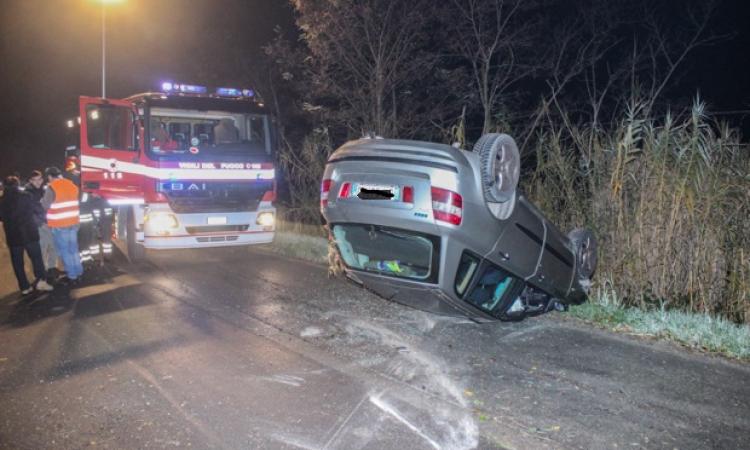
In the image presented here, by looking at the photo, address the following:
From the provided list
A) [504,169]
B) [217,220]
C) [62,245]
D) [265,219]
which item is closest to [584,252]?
[504,169]

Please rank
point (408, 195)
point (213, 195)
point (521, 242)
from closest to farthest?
point (408, 195), point (521, 242), point (213, 195)

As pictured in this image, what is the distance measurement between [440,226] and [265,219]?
237 inches

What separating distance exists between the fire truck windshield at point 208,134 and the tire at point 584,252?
18.4 feet

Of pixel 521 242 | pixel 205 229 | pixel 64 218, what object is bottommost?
pixel 205 229

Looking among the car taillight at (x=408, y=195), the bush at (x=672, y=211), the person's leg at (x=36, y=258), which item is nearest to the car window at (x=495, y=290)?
the car taillight at (x=408, y=195)

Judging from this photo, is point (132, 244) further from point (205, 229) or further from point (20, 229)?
point (20, 229)

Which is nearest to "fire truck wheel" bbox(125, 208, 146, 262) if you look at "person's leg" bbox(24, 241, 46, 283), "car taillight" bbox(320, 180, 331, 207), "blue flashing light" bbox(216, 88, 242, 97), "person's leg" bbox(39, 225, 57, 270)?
"person's leg" bbox(39, 225, 57, 270)

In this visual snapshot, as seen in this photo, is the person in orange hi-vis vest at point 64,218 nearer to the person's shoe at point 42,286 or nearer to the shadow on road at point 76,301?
the shadow on road at point 76,301

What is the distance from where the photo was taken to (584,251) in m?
6.76

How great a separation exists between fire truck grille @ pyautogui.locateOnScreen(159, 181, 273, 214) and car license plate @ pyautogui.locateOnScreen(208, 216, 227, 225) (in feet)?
0.43

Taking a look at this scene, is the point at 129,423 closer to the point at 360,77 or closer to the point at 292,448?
the point at 292,448

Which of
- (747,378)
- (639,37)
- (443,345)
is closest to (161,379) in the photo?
(443,345)

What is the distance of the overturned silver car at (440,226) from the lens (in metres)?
4.80

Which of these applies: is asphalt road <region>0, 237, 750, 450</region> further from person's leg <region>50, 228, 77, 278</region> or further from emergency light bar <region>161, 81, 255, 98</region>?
emergency light bar <region>161, 81, 255, 98</region>
